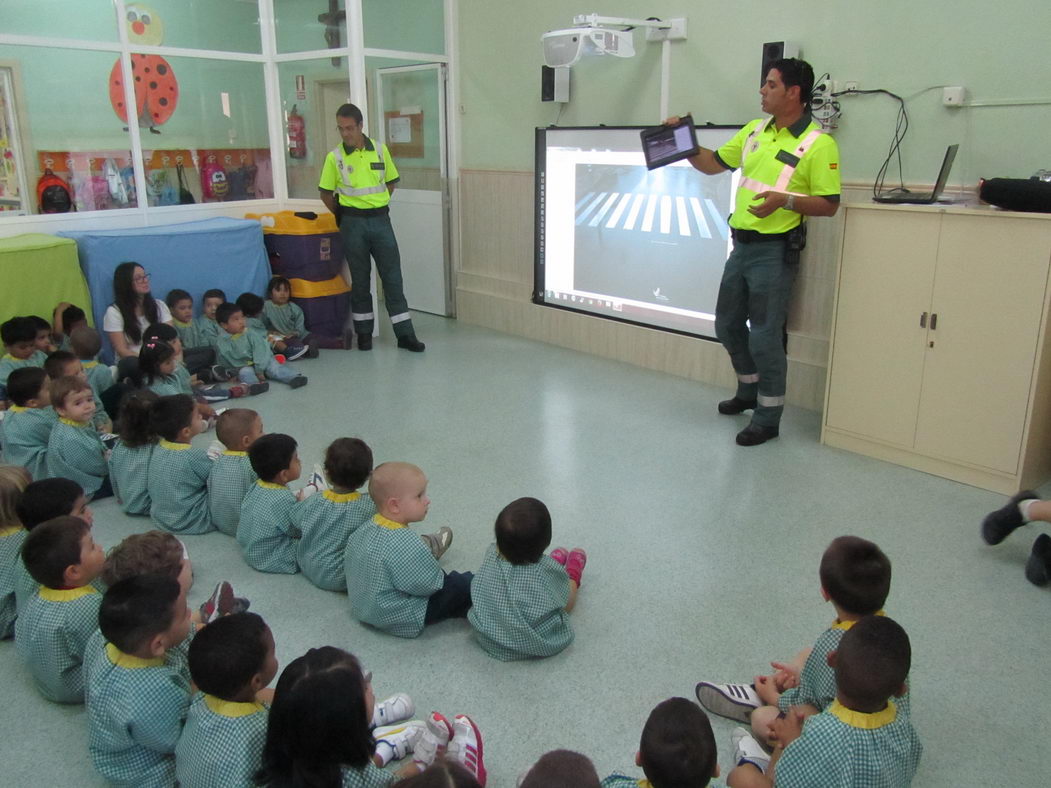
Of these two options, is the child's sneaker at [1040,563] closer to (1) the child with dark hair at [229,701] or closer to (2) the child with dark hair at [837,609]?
(2) the child with dark hair at [837,609]

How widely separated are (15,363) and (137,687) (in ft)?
9.83

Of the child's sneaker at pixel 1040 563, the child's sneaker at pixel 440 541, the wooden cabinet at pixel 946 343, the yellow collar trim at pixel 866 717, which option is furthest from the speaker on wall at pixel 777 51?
the yellow collar trim at pixel 866 717

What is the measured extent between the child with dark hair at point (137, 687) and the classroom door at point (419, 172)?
5.14 metres

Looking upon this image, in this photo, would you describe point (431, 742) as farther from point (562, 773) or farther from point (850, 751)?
point (850, 751)

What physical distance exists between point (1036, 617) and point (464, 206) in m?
4.90

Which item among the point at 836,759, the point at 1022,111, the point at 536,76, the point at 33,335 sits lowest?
the point at 836,759

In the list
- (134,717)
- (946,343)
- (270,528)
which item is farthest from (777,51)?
(134,717)

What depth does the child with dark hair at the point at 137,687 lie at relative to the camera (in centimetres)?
178

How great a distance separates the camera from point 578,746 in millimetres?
2045

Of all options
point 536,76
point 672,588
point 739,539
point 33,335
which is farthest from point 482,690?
point 536,76

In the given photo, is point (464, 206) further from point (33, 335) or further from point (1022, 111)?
point (1022, 111)

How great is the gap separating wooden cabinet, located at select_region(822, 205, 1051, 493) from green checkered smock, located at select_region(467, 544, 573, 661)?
79.6 inches

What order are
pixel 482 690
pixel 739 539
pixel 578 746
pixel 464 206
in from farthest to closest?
1. pixel 464 206
2. pixel 739 539
3. pixel 482 690
4. pixel 578 746

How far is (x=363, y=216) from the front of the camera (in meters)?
5.54
